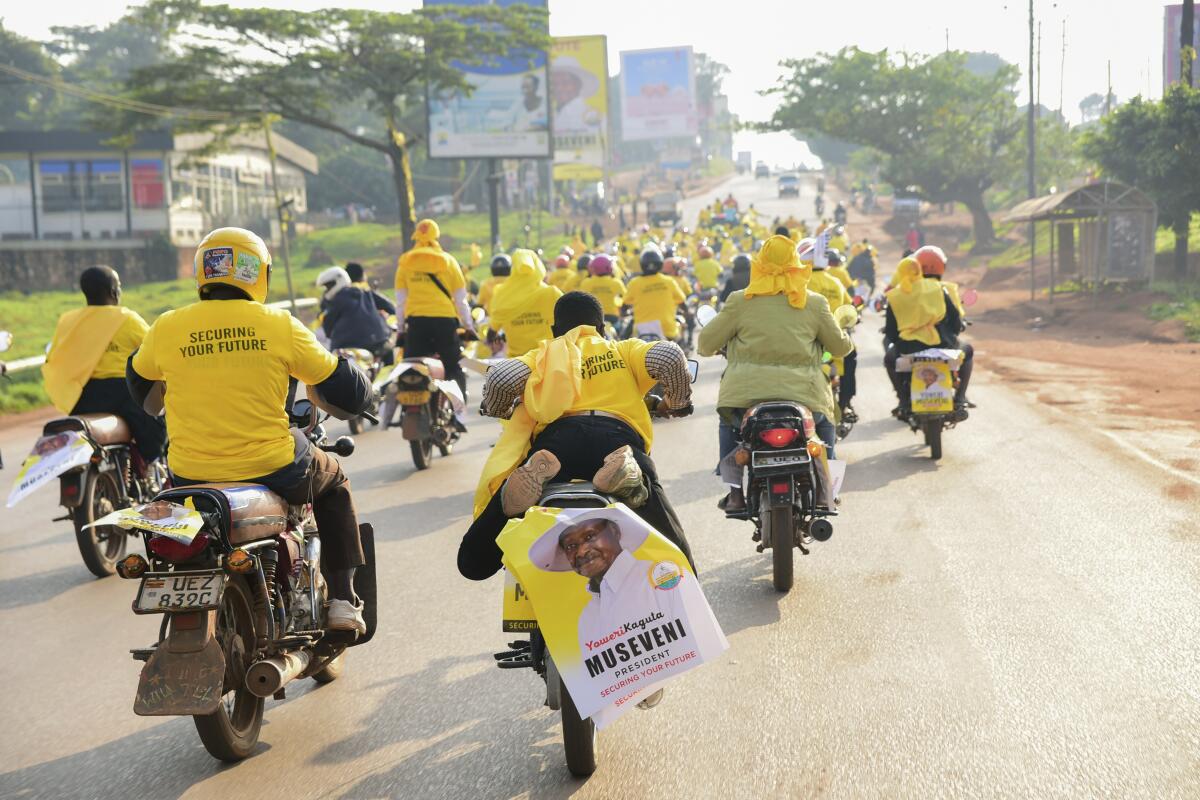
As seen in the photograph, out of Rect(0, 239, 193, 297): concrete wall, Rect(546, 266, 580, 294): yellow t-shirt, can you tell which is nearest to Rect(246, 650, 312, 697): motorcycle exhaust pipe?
Rect(546, 266, 580, 294): yellow t-shirt

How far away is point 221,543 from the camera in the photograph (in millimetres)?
4527

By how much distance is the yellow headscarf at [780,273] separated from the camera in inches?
294

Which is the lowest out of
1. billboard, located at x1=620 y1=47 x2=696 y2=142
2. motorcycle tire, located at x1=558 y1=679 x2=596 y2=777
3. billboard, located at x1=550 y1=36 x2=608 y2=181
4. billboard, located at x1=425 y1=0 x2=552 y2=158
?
motorcycle tire, located at x1=558 y1=679 x2=596 y2=777

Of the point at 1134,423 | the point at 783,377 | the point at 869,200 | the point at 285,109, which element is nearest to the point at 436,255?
the point at 783,377

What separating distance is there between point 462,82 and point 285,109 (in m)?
5.10

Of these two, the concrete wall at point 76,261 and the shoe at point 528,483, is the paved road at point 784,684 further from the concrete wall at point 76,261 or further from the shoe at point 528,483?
the concrete wall at point 76,261

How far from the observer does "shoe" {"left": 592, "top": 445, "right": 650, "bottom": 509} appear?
14.6 feet

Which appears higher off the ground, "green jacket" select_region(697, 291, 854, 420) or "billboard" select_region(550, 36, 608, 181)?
"billboard" select_region(550, 36, 608, 181)

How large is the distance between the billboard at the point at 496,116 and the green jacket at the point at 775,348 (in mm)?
37981

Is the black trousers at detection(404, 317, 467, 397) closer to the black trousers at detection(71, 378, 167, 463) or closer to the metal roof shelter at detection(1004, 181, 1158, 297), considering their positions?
the black trousers at detection(71, 378, 167, 463)

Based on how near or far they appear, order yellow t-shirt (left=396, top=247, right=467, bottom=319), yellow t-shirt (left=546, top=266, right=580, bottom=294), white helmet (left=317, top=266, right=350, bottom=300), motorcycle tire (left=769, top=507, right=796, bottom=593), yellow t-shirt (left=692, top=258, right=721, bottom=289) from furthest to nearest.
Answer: yellow t-shirt (left=692, top=258, right=721, bottom=289) < yellow t-shirt (left=546, top=266, right=580, bottom=294) < white helmet (left=317, top=266, right=350, bottom=300) < yellow t-shirt (left=396, top=247, right=467, bottom=319) < motorcycle tire (left=769, top=507, right=796, bottom=593)

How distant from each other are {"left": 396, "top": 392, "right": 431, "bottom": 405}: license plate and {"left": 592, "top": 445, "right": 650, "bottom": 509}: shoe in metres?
6.67

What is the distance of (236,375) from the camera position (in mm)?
4824

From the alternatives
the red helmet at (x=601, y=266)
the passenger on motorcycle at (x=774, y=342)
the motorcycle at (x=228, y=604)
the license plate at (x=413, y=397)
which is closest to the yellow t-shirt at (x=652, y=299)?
the red helmet at (x=601, y=266)
